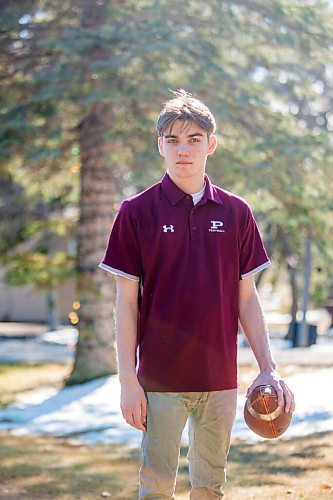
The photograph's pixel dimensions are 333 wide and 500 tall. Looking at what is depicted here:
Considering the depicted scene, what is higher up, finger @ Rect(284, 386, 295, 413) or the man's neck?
the man's neck

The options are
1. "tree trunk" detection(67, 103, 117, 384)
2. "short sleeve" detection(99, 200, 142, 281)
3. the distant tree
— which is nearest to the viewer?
"short sleeve" detection(99, 200, 142, 281)

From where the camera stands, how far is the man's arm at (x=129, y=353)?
11.5 ft

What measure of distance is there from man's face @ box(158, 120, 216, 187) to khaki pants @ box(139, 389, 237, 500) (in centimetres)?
93

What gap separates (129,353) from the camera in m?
3.54

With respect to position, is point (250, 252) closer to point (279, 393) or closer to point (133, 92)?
point (279, 393)

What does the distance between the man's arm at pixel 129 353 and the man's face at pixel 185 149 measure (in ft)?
1.69

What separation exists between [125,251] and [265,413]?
0.88 m

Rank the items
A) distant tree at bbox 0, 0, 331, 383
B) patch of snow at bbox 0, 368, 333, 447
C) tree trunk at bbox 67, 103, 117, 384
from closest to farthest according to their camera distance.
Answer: patch of snow at bbox 0, 368, 333, 447
distant tree at bbox 0, 0, 331, 383
tree trunk at bbox 67, 103, 117, 384

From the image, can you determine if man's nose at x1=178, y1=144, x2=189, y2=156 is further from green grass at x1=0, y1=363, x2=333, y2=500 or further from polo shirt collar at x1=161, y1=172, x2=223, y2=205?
green grass at x1=0, y1=363, x2=333, y2=500

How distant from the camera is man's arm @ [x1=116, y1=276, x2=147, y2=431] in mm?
3506

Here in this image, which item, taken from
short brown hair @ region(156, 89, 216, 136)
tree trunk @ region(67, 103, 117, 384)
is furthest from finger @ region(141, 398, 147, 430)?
tree trunk @ region(67, 103, 117, 384)

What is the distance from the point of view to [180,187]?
3727 millimetres

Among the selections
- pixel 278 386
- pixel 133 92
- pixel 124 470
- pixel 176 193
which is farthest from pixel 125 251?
A: pixel 133 92

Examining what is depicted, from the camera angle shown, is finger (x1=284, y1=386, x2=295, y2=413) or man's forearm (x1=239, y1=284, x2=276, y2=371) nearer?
finger (x1=284, y1=386, x2=295, y2=413)
